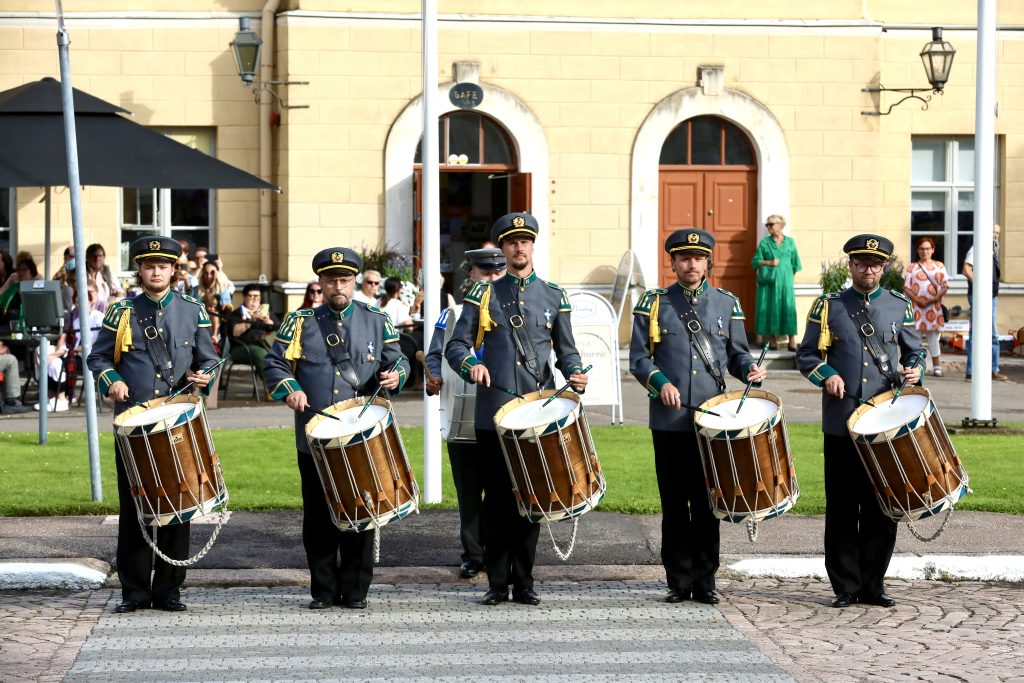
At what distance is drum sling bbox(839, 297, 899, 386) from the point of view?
819cm

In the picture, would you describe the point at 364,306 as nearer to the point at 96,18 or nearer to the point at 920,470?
the point at 920,470

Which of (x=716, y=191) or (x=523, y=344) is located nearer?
(x=523, y=344)

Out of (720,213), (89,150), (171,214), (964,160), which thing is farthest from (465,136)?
(89,150)

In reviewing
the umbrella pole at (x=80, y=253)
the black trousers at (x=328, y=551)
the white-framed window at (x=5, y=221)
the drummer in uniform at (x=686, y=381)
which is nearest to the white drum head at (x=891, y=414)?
the drummer in uniform at (x=686, y=381)

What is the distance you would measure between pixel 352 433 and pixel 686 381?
5.59 ft

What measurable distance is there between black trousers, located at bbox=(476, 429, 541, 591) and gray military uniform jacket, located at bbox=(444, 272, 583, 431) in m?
0.22

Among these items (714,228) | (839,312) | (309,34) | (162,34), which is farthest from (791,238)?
(839,312)

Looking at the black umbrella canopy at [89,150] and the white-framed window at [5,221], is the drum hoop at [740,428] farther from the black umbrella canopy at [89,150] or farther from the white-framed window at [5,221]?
the white-framed window at [5,221]

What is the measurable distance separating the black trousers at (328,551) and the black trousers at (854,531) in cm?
227

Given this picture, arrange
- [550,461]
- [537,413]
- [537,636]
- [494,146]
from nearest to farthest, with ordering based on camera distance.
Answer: [537,636] < [550,461] < [537,413] < [494,146]

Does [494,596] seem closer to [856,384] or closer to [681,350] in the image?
[681,350]

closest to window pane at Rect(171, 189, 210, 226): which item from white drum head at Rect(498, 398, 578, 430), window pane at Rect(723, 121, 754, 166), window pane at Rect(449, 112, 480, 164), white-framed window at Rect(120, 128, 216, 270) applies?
white-framed window at Rect(120, 128, 216, 270)

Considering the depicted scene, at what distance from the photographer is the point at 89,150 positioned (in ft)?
46.2

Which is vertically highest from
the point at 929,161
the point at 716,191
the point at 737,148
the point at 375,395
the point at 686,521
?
the point at 737,148
